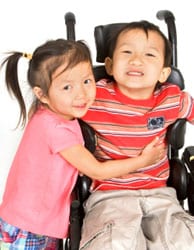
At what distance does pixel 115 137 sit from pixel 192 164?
26 cm

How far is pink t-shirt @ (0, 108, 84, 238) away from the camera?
59.4 inches

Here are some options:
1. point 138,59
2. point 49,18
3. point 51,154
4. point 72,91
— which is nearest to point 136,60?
point 138,59

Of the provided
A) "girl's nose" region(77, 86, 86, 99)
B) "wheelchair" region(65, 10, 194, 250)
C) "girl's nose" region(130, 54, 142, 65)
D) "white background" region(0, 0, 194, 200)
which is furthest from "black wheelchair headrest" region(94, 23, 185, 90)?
"white background" region(0, 0, 194, 200)

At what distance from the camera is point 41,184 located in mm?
1530

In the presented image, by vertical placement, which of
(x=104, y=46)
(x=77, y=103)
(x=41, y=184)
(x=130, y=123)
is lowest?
(x=41, y=184)

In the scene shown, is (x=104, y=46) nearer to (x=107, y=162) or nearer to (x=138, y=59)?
(x=138, y=59)

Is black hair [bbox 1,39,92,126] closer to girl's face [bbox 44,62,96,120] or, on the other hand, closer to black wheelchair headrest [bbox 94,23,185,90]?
girl's face [bbox 44,62,96,120]

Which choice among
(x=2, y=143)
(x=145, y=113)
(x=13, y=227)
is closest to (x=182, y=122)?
(x=145, y=113)

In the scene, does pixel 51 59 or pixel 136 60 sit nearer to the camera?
pixel 51 59

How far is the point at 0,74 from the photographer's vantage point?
87.2 inches

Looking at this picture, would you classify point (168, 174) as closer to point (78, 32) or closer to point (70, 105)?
point (70, 105)

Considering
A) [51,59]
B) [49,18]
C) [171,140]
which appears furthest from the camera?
[49,18]

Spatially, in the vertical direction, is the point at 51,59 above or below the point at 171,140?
above

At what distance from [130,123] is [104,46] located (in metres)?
0.28
